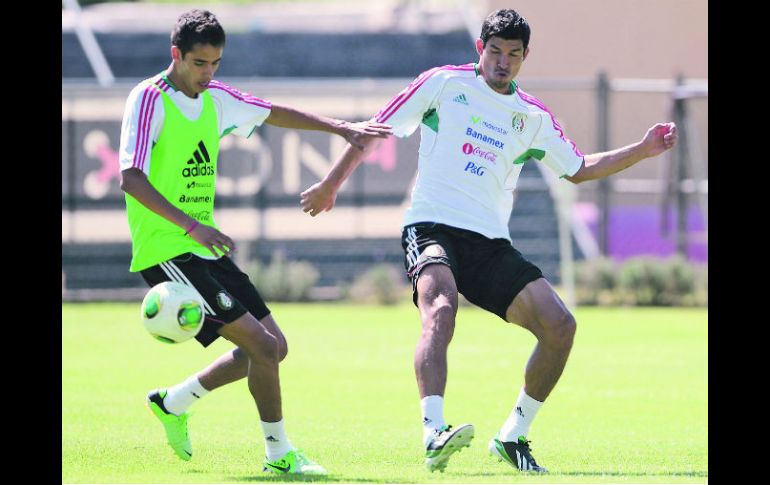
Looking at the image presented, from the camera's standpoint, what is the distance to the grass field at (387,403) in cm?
845

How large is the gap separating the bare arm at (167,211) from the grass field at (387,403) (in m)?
1.24

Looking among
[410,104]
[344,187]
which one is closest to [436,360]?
[410,104]

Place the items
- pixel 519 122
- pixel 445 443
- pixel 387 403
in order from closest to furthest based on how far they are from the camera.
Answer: pixel 445 443
pixel 519 122
pixel 387 403

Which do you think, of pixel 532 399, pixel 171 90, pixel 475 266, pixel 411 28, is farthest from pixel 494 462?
pixel 411 28

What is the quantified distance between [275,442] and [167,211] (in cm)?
147

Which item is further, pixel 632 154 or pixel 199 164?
pixel 632 154

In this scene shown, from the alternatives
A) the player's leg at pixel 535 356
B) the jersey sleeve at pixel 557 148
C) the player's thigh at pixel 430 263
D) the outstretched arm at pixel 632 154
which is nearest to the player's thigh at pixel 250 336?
the player's thigh at pixel 430 263

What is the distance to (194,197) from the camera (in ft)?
26.9

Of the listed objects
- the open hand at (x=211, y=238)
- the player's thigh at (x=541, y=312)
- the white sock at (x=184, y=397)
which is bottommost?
the white sock at (x=184, y=397)

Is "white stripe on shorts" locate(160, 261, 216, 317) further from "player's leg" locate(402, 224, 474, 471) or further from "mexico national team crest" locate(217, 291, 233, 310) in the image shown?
"player's leg" locate(402, 224, 474, 471)

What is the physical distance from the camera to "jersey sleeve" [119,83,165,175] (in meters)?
7.86

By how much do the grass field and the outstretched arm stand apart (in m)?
1.70

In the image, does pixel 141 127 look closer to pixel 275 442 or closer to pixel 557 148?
→ pixel 275 442

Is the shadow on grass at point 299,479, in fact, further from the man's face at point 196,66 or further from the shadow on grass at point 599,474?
the man's face at point 196,66
